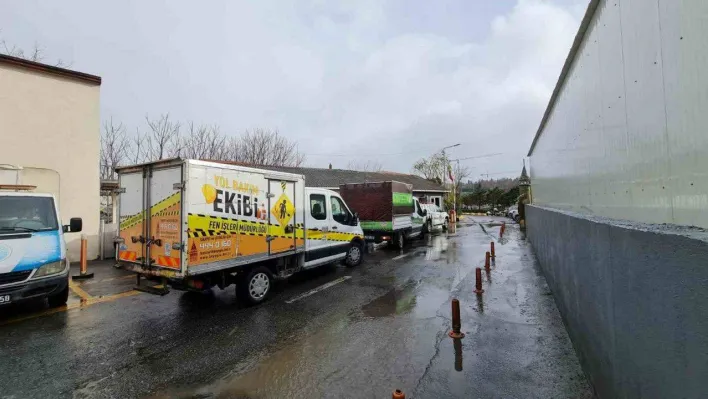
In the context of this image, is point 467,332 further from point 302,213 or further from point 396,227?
point 396,227

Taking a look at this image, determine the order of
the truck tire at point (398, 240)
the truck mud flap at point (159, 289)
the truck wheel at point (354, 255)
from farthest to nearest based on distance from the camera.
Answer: the truck tire at point (398, 240)
the truck wheel at point (354, 255)
the truck mud flap at point (159, 289)

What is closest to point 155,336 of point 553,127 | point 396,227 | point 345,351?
point 345,351

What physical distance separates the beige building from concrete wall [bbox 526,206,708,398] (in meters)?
14.5

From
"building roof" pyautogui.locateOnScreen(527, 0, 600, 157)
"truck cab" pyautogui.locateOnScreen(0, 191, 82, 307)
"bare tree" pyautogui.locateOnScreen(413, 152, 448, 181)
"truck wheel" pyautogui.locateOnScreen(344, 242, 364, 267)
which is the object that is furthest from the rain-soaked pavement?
"bare tree" pyautogui.locateOnScreen(413, 152, 448, 181)

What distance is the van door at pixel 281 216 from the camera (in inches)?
294

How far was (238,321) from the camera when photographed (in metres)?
6.02

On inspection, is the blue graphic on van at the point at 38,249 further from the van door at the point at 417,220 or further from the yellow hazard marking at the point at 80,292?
the van door at the point at 417,220

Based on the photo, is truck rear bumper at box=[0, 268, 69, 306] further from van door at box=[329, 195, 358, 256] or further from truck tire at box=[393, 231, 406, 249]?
truck tire at box=[393, 231, 406, 249]

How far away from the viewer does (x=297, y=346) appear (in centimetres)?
494

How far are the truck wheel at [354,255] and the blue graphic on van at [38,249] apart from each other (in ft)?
22.4

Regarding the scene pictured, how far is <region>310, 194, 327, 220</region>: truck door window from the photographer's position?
351 inches

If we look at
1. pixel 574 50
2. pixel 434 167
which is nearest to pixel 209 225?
pixel 574 50

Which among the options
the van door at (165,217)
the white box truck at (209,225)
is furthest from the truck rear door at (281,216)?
the van door at (165,217)

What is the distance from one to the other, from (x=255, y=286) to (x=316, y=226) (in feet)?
7.87
